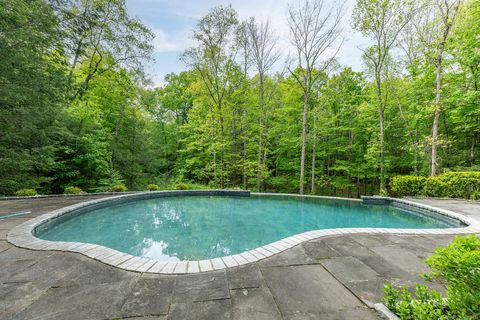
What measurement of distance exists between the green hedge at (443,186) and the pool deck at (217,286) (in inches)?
253

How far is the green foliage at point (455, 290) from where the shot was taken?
1091 mm

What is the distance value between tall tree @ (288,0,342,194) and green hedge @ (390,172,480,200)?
13.5 feet

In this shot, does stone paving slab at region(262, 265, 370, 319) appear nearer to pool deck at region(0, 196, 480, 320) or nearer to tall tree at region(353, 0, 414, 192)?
pool deck at region(0, 196, 480, 320)

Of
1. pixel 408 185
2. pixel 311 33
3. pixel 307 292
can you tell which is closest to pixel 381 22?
pixel 311 33

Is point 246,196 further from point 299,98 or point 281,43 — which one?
point 281,43

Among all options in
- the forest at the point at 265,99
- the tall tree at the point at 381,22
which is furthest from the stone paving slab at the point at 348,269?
the tall tree at the point at 381,22

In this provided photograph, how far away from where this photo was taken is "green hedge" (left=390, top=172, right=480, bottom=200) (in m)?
6.55

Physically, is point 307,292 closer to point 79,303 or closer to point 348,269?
point 348,269

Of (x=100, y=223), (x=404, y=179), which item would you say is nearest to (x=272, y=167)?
(x=404, y=179)

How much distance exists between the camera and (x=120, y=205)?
7070 mm

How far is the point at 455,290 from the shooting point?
3.90 feet

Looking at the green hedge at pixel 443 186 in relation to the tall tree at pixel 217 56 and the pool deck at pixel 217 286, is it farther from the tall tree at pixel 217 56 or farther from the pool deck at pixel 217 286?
the tall tree at pixel 217 56

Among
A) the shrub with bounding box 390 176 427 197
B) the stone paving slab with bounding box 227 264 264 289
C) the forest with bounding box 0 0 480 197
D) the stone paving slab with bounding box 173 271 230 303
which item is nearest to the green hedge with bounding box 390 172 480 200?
the shrub with bounding box 390 176 427 197

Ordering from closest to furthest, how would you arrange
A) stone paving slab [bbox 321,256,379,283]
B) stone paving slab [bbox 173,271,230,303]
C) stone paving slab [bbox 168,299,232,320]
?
stone paving slab [bbox 168,299,232,320] → stone paving slab [bbox 173,271,230,303] → stone paving slab [bbox 321,256,379,283]
